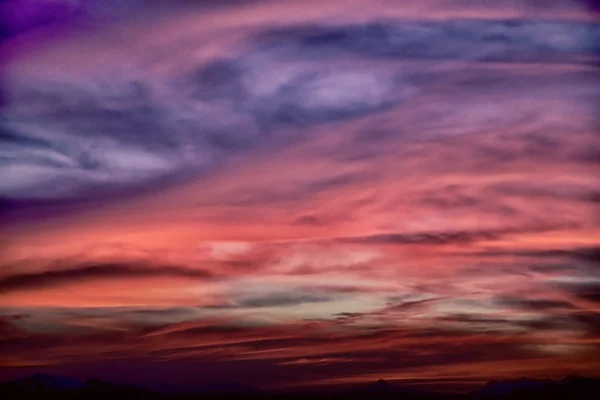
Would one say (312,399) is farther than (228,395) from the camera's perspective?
No

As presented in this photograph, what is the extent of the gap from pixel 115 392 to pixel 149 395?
32.3m

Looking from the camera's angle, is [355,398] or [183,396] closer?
[355,398]

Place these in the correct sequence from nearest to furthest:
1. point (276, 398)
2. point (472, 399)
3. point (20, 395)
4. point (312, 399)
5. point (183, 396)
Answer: point (472, 399) < point (312, 399) < point (276, 398) < point (20, 395) < point (183, 396)

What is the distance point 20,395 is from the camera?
56.2 metres

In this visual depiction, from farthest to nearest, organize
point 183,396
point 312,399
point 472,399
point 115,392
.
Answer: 1. point 115,392
2. point 183,396
3. point 312,399
4. point 472,399

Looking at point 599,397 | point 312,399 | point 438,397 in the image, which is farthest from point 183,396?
point 599,397

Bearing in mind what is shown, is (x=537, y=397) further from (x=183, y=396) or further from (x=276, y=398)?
(x=276, y=398)

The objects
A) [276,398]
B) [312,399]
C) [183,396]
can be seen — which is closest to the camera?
[312,399]

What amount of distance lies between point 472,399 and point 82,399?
65534mm

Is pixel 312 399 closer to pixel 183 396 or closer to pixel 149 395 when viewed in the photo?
pixel 183 396

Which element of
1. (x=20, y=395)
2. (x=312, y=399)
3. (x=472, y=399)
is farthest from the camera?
(x=20, y=395)

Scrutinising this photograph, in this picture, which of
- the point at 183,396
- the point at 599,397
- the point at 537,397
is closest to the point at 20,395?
the point at 183,396

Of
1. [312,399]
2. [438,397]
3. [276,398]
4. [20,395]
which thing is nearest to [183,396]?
[20,395]

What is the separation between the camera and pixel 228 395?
236 feet
